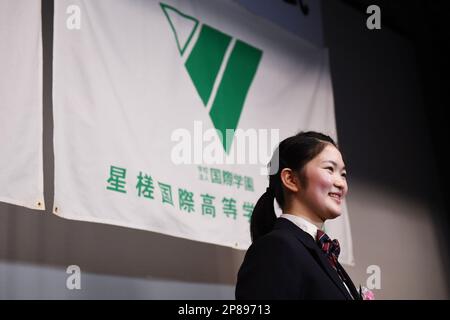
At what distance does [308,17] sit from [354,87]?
966mm

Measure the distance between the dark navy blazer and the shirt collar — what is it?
3.9 inches

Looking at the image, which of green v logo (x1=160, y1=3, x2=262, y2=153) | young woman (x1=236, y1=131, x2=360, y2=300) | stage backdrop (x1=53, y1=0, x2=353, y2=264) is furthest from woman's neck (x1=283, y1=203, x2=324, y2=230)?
green v logo (x1=160, y1=3, x2=262, y2=153)

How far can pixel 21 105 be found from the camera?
76.1 inches

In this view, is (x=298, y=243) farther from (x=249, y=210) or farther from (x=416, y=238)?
(x=416, y=238)

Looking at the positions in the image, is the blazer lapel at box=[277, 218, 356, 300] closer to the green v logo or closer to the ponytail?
the ponytail

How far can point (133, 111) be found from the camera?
7.41 ft

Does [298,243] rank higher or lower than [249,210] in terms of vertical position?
lower

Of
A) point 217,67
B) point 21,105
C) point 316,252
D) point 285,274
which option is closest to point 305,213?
point 316,252

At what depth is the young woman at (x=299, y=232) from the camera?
4.47 feet

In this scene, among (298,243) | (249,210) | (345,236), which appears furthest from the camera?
(345,236)

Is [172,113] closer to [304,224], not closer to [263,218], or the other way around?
[263,218]

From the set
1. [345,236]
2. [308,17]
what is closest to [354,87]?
[308,17]

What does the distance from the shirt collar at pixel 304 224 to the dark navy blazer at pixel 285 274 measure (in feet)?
0.33
